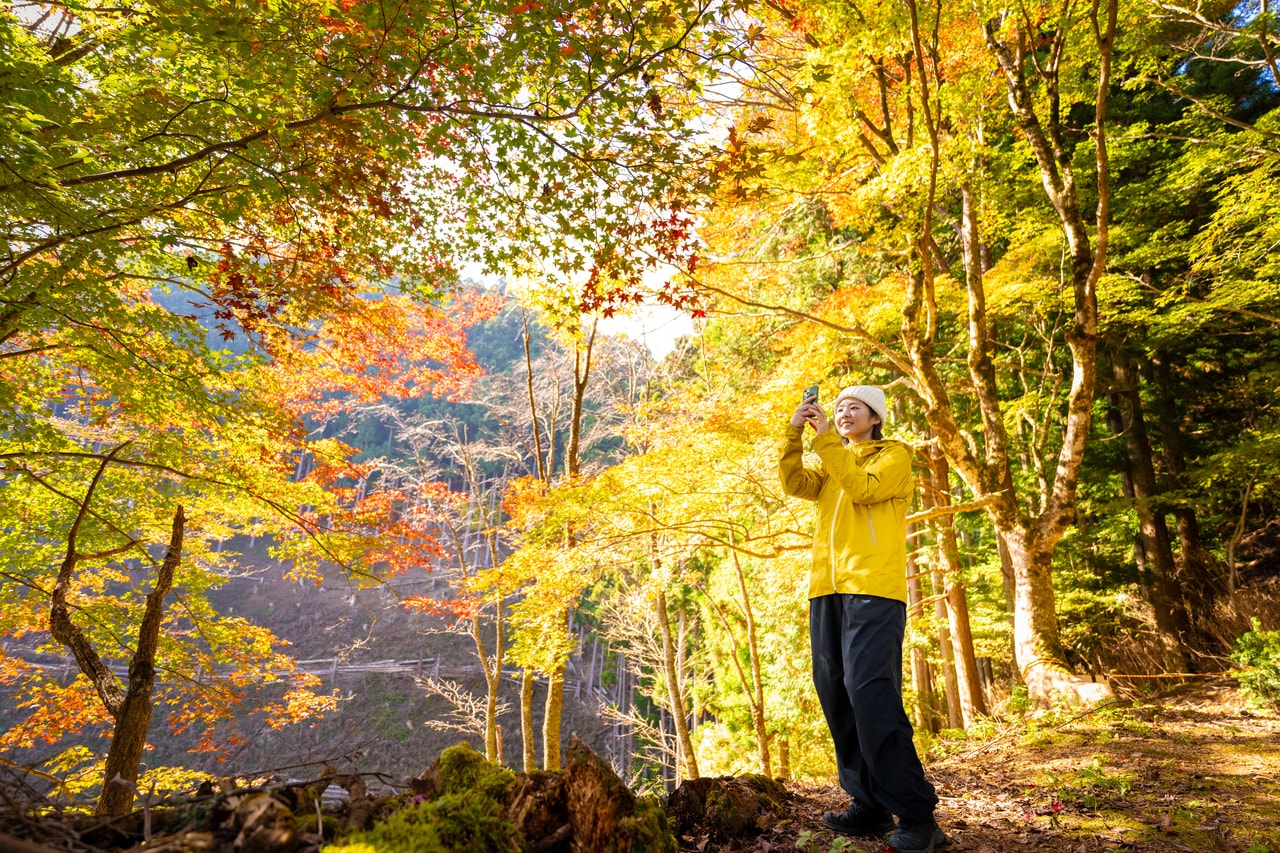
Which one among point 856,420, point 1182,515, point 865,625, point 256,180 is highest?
point 256,180

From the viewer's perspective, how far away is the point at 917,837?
2.05m

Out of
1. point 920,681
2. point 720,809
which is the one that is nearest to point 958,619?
point 920,681

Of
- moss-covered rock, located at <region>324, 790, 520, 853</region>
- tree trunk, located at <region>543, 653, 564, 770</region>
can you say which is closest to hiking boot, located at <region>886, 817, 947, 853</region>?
moss-covered rock, located at <region>324, 790, 520, 853</region>

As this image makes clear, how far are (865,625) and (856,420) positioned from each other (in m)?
0.89

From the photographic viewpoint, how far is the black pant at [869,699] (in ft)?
6.86

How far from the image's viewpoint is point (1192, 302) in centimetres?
688

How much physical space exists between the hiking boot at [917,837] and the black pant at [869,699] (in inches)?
1.4

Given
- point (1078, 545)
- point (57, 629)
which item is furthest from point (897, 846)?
point (1078, 545)

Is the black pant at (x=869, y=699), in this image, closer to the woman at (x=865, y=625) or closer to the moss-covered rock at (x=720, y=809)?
the woman at (x=865, y=625)

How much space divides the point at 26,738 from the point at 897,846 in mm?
8803

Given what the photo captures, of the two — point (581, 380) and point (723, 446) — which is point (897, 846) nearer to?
point (723, 446)

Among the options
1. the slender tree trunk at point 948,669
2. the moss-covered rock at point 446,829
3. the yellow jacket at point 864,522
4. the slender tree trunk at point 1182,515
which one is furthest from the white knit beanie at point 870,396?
the slender tree trunk at point 1182,515

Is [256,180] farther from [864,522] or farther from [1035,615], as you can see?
[1035,615]

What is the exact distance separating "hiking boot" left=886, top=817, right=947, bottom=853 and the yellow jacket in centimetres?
78
